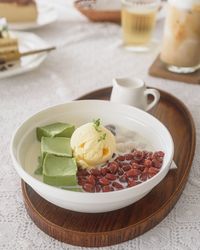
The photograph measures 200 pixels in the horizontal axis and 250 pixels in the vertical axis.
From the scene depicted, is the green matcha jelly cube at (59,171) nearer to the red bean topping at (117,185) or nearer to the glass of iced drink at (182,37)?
the red bean topping at (117,185)

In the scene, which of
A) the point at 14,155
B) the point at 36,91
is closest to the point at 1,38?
the point at 36,91

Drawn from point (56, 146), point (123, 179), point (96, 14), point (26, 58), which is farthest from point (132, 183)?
point (96, 14)

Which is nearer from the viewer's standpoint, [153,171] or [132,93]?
[153,171]

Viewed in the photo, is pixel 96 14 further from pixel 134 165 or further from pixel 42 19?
pixel 134 165

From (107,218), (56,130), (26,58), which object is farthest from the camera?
(26,58)

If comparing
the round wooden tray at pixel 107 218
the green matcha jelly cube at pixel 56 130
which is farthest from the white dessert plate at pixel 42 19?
the round wooden tray at pixel 107 218
